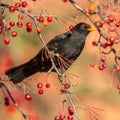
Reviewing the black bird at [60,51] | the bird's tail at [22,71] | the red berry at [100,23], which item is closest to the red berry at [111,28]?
the red berry at [100,23]

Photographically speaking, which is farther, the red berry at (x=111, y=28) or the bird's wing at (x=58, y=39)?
the bird's wing at (x=58, y=39)

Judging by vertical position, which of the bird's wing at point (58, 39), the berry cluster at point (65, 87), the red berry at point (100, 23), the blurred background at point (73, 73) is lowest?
the blurred background at point (73, 73)

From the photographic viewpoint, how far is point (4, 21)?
475 cm

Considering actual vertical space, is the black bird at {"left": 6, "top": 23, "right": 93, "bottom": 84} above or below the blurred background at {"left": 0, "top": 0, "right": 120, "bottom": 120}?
above

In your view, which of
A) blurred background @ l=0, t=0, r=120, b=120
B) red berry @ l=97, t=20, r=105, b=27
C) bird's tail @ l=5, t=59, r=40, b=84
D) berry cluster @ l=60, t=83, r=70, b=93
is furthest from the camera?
blurred background @ l=0, t=0, r=120, b=120

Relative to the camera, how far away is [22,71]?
21.4 ft

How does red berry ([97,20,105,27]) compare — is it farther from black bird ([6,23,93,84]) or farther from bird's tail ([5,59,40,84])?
bird's tail ([5,59,40,84])

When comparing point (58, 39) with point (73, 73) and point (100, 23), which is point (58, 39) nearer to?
point (100, 23)

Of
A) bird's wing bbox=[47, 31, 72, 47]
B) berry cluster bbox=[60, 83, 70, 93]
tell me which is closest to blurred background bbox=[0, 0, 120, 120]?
bird's wing bbox=[47, 31, 72, 47]

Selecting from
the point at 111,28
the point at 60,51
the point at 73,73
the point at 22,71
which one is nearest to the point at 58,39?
the point at 60,51

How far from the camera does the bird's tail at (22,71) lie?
628cm

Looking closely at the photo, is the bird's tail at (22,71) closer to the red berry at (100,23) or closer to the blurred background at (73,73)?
the red berry at (100,23)

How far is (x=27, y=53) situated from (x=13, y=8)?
10912 millimetres

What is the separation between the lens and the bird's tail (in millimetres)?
6275
